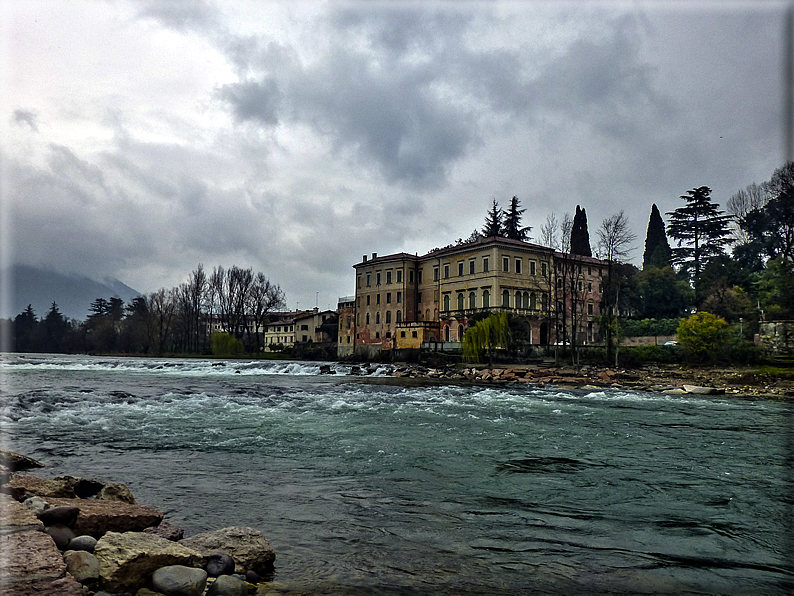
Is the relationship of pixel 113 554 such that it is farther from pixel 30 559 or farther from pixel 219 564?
pixel 219 564

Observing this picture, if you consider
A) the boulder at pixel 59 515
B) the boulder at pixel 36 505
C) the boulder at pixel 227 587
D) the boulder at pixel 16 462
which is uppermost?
the boulder at pixel 36 505

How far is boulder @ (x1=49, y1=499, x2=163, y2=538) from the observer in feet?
14.1

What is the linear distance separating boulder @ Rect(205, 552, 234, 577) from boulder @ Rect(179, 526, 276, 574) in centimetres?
8

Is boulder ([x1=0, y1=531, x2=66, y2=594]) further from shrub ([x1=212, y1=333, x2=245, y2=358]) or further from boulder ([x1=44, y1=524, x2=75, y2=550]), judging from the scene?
shrub ([x1=212, y1=333, x2=245, y2=358])

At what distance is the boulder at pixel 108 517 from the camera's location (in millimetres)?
4312

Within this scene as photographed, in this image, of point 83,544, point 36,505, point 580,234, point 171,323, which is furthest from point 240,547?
point 171,323

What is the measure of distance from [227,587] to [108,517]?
1.46 m

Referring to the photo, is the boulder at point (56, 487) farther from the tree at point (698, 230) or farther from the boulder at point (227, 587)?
the tree at point (698, 230)

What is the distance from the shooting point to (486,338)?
39969mm

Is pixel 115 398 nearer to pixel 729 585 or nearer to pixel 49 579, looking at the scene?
pixel 49 579

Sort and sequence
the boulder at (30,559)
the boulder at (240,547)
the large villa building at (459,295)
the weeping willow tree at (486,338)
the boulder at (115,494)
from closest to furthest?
the boulder at (30,559) < the boulder at (240,547) < the boulder at (115,494) < the weeping willow tree at (486,338) < the large villa building at (459,295)

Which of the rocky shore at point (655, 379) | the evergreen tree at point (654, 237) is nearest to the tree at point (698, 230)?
the evergreen tree at point (654, 237)

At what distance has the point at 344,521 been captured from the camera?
5.39 meters

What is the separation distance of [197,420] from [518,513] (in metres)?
8.68
